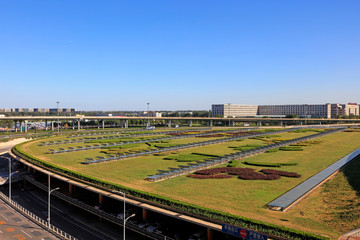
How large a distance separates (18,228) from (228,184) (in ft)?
76.8

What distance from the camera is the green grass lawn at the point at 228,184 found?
83.3ft

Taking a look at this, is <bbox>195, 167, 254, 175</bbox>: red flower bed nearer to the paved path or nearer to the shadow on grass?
the shadow on grass

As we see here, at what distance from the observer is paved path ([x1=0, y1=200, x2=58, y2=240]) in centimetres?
2858

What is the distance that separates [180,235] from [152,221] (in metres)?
4.32

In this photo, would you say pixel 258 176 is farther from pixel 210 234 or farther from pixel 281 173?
pixel 210 234

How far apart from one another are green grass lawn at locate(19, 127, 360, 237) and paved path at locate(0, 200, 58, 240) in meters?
9.98

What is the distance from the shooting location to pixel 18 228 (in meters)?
30.7

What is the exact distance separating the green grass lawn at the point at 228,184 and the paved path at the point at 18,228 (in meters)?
9.98

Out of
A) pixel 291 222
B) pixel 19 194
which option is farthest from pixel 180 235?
pixel 19 194

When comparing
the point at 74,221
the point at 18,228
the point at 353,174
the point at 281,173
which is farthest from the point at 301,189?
the point at 18,228

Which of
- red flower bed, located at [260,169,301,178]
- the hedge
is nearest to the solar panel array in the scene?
red flower bed, located at [260,169,301,178]

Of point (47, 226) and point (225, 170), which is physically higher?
point (225, 170)

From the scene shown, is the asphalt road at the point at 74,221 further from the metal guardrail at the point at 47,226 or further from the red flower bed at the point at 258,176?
the red flower bed at the point at 258,176

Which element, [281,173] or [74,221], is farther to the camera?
[281,173]
